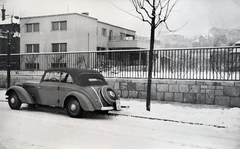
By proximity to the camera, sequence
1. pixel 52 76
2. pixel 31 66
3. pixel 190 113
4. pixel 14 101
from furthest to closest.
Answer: pixel 31 66 < pixel 14 101 < pixel 52 76 < pixel 190 113

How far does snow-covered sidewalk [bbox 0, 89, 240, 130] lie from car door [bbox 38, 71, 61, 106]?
4.70 ft

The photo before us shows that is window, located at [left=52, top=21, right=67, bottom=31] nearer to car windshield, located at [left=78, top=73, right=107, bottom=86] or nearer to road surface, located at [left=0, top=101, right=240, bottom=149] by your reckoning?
car windshield, located at [left=78, top=73, right=107, bottom=86]

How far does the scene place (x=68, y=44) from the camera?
10.3 meters

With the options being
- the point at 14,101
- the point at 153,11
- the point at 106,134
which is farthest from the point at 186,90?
the point at 14,101

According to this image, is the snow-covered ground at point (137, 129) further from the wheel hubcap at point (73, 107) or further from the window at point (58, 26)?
the window at point (58, 26)

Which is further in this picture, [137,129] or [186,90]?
[186,90]

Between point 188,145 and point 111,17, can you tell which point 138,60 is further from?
point 188,145

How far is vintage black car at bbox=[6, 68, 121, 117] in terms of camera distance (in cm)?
565

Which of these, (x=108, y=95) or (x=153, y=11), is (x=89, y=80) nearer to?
(x=108, y=95)

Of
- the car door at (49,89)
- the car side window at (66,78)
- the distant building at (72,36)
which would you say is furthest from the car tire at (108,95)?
the distant building at (72,36)

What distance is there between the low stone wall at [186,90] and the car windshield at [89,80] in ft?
6.09

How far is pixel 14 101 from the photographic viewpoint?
672cm

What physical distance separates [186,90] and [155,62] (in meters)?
1.31

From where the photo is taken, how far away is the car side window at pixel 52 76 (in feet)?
20.8
